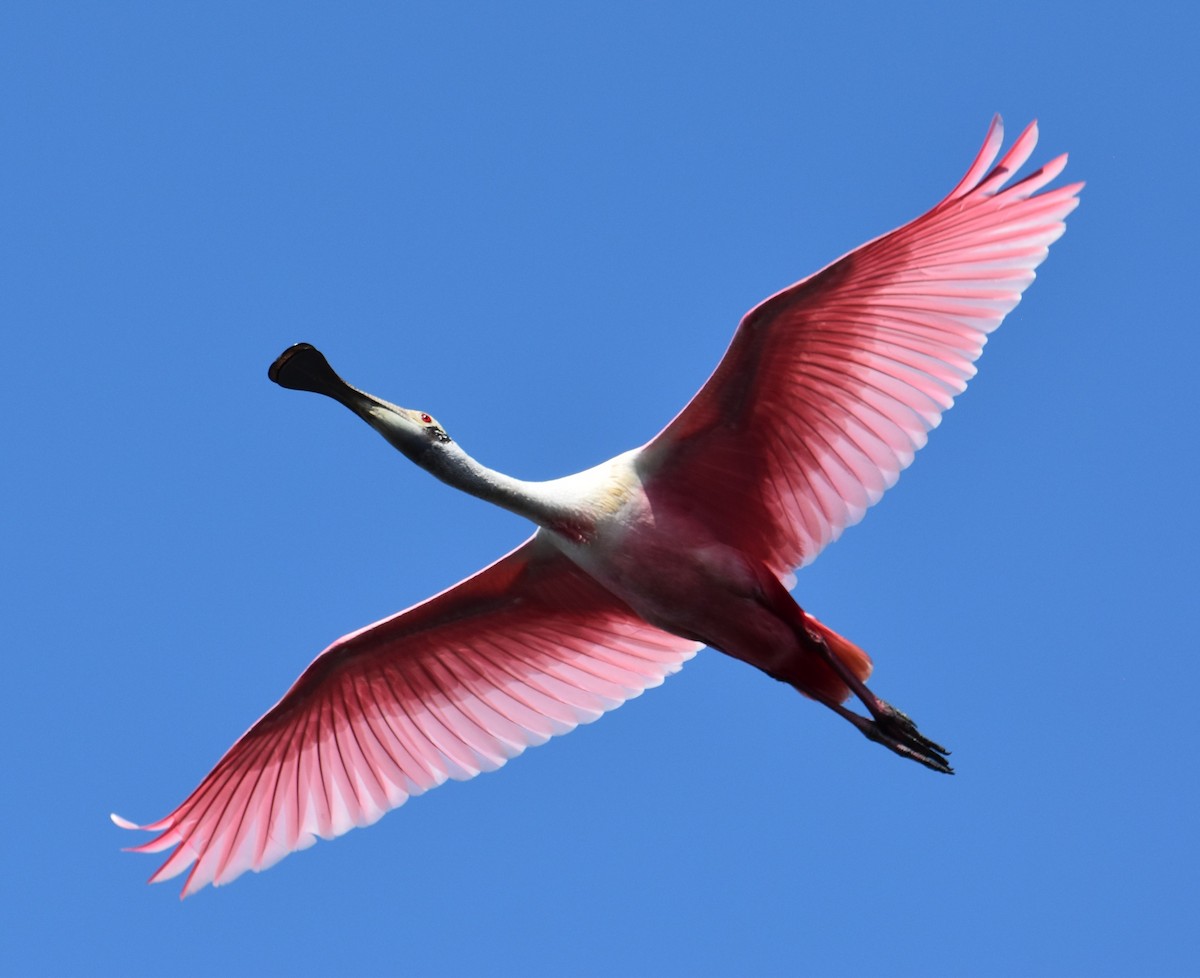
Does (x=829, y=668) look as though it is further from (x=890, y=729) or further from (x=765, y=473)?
(x=765, y=473)

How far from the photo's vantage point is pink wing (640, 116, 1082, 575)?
977 cm

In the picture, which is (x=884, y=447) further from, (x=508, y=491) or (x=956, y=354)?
(x=508, y=491)

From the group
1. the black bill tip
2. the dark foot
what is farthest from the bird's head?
the dark foot

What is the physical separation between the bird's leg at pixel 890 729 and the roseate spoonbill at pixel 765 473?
0.03 feet

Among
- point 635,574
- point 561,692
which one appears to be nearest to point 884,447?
point 635,574

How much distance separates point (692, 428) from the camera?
10109mm

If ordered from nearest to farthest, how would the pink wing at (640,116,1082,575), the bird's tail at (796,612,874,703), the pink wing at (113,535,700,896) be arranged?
1. the pink wing at (640,116,1082,575)
2. the bird's tail at (796,612,874,703)
3. the pink wing at (113,535,700,896)

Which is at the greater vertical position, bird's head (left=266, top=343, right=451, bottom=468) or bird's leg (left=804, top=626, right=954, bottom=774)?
bird's head (left=266, top=343, right=451, bottom=468)

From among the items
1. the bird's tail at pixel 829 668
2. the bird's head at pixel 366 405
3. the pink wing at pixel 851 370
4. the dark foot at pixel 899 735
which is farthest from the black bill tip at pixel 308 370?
the dark foot at pixel 899 735

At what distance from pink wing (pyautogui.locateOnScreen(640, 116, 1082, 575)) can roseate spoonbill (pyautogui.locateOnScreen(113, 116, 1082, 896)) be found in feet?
0.03

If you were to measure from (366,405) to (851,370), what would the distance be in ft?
8.18

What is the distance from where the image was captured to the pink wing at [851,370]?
9773 millimetres

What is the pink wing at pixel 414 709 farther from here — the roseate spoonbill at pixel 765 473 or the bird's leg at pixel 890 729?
the bird's leg at pixel 890 729

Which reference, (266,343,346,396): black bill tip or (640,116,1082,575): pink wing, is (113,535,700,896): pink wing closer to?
(640,116,1082,575): pink wing
